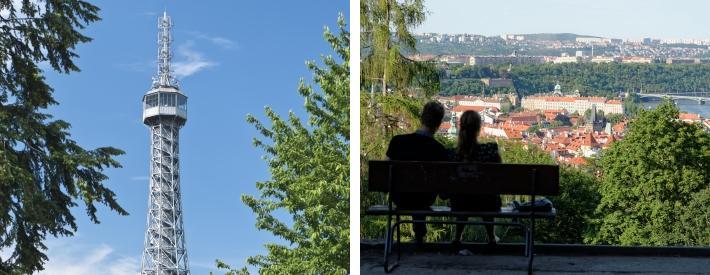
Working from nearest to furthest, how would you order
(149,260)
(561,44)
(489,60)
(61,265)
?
(61,265) → (149,260) → (489,60) → (561,44)

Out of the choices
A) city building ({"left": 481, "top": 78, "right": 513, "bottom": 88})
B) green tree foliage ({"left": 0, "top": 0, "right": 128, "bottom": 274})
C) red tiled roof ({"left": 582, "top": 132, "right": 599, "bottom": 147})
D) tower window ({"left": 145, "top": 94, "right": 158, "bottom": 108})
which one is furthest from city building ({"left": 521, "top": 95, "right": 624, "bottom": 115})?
green tree foliage ({"left": 0, "top": 0, "right": 128, "bottom": 274})

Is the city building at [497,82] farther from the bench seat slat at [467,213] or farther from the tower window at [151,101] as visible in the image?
the bench seat slat at [467,213]

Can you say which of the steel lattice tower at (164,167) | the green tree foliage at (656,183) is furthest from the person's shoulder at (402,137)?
the green tree foliage at (656,183)

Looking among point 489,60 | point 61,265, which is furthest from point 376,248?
point 489,60

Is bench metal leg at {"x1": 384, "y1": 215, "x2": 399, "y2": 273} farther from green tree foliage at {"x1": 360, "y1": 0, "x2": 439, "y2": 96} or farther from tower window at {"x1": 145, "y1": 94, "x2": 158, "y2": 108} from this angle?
tower window at {"x1": 145, "y1": 94, "x2": 158, "y2": 108}

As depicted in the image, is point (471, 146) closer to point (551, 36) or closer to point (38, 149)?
point (38, 149)

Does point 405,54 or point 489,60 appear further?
point 489,60

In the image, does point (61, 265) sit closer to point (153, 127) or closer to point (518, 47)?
point (153, 127)
